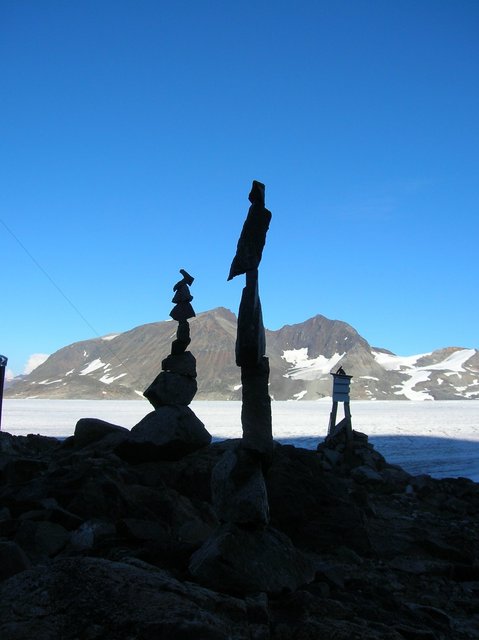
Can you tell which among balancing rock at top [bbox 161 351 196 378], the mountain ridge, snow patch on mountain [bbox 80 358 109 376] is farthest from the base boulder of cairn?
snow patch on mountain [bbox 80 358 109 376]

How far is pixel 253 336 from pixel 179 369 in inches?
208

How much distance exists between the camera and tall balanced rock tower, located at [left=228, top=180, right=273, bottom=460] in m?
6.34

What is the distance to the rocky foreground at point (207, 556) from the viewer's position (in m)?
4.12

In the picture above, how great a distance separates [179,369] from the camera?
11.4 m

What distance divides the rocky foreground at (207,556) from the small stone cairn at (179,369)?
1082mm

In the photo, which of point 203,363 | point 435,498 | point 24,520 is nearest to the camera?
point 24,520

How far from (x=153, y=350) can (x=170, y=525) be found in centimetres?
13897

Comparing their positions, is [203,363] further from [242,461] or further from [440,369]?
[242,461]

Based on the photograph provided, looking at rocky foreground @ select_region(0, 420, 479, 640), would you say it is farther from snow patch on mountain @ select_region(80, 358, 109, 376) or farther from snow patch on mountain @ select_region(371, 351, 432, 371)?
snow patch on mountain @ select_region(80, 358, 109, 376)

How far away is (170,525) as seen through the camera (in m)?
7.97

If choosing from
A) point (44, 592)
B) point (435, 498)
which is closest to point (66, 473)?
point (44, 592)

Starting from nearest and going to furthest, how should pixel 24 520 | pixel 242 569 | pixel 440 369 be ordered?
pixel 242 569
pixel 24 520
pixel 440 369

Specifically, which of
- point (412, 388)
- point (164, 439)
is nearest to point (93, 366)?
point (412, 388)

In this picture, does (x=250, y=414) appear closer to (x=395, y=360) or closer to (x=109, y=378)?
(x=109, y=378)
